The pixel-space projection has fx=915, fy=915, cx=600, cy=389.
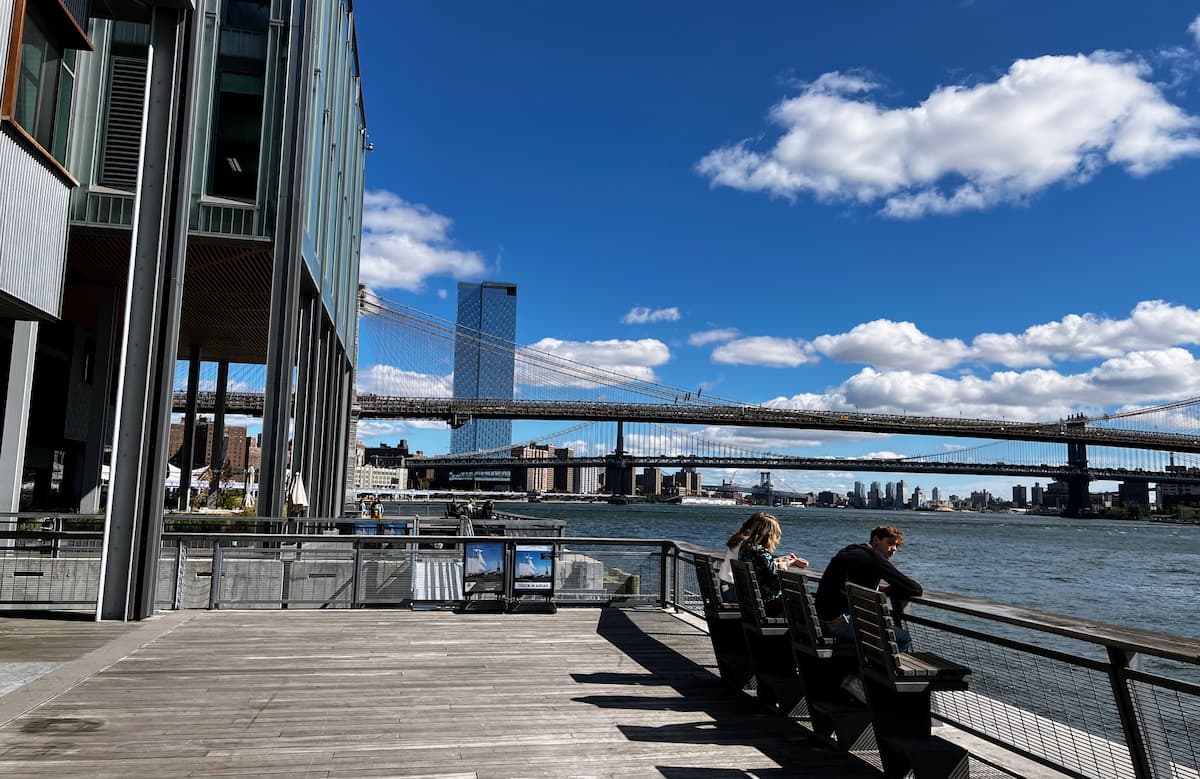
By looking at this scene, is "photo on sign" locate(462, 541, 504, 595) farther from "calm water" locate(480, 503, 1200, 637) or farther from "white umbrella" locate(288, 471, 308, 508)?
"calm water" locate(480, 503, 1200, 637)

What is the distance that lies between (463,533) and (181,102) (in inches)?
282

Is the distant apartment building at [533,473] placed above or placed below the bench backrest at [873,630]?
above

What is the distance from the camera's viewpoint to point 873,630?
4.09 metres

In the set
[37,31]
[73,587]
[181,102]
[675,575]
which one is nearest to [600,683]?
[675,575]

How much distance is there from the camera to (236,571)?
31.4ft

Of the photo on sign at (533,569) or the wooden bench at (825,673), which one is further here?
the photo on sign at (533,569)

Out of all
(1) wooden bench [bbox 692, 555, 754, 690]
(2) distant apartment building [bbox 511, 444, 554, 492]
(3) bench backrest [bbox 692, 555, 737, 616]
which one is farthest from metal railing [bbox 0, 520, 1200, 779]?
(2) distant apartment building [bbox 511, 444, 554, 492]

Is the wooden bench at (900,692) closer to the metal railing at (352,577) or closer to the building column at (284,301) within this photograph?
the metal railing at (352,577)

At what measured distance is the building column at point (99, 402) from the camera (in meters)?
21.0

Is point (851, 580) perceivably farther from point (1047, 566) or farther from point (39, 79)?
point (1047, 566)

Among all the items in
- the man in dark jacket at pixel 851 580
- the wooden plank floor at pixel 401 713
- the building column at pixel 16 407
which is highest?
the building column at pixel 16 407

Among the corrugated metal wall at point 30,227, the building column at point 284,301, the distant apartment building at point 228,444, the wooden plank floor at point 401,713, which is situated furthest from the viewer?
the distant apartment building at point 228,444

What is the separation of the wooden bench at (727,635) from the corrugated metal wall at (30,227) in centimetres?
601

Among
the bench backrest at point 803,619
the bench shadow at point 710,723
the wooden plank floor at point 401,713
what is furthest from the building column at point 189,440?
the bench backrest at point 803,619
